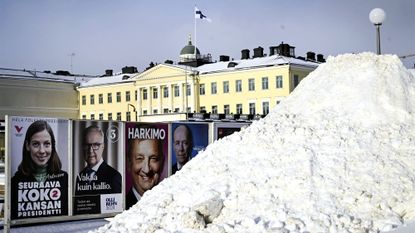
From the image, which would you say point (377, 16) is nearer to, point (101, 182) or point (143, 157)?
point (143, 157)

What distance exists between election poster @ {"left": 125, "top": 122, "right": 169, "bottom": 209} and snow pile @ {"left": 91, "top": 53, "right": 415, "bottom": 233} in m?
3.29

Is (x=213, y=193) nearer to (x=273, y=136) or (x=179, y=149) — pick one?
(x=273, y=136)

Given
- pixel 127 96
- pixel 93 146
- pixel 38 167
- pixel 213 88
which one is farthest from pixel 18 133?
pixel 127 96

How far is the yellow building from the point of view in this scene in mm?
65188

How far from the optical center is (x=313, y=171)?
10203mm

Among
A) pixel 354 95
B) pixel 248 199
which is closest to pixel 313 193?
pixel 248 199

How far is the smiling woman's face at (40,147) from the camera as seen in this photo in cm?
1347

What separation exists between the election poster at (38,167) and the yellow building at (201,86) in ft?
146

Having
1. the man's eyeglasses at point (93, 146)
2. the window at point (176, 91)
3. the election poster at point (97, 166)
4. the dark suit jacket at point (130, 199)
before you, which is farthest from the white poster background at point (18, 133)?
the window at point (176, 91)

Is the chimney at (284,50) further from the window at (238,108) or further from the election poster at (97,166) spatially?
the election poster at (97,166)

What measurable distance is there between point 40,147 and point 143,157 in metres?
2.95

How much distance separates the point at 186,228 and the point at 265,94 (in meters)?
57.1

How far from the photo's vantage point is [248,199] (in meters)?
9.79

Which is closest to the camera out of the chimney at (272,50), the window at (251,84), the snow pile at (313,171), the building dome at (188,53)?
the snow pile at (313,171)
